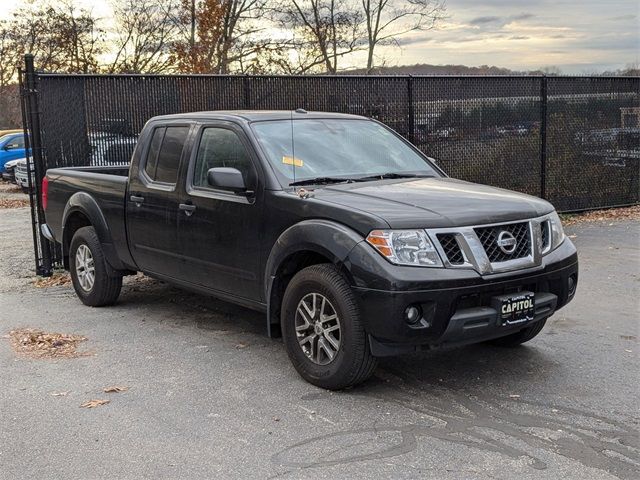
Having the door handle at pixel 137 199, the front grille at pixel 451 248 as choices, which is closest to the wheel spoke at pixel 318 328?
the front grille at pixel 451 248

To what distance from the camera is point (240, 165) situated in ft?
18.9

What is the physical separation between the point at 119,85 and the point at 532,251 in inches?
267

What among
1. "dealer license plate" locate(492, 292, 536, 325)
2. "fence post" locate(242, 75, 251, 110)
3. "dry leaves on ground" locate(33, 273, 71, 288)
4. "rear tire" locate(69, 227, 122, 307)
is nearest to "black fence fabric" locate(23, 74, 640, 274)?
"fence post" locate(242, 75, 251, 110)

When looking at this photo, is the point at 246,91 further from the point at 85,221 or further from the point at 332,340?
the point at 332,340

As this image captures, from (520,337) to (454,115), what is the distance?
7.16 m

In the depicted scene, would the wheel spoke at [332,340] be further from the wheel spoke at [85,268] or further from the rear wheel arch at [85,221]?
the wheel spoke at [85,268]

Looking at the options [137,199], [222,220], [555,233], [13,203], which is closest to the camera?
[555,233]

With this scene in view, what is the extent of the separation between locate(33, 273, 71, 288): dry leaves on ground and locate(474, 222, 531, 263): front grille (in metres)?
5.88

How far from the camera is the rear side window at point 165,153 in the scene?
6.44 meters

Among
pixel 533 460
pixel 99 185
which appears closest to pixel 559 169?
pixel 99 185

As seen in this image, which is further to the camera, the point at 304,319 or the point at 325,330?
the point at 304,319

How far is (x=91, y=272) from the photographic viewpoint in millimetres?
7590

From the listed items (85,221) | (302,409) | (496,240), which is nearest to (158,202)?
(85,221)

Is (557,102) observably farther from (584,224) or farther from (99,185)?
(99,185)
